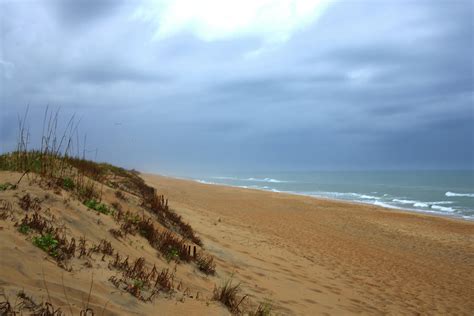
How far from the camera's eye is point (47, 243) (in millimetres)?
4176

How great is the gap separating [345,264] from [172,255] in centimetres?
709

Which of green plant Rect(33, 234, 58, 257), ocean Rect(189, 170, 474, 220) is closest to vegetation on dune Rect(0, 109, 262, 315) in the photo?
green plant Rect(33, 234, 58, 257)

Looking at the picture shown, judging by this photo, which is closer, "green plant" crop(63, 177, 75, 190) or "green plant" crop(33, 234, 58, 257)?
"green plant" crop(33, 234, 58, 257)

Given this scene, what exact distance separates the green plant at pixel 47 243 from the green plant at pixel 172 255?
2176 millimetres

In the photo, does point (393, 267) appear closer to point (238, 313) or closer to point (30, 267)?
point (238, 313)

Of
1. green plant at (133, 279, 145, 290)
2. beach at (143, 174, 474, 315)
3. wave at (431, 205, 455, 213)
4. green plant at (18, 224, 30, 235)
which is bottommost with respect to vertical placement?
beach at (143, 174, 474, 315)

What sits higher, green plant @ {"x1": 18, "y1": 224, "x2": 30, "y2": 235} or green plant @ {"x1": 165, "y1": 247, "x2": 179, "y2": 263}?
green plant @ {"x1": 18, "y1": 224, "x2": 30, "y2": 235}

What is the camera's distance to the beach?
712 centimetres

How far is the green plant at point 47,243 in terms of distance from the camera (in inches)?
161

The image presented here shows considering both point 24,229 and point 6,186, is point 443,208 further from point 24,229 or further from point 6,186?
point 24,229

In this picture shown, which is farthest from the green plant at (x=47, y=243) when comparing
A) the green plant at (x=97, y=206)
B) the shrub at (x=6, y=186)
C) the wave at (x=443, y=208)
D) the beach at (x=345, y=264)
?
the wave at (x=443, y=208)

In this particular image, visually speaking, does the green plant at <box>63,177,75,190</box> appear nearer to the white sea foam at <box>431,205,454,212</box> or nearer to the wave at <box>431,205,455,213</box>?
the wave at <box>431,205,455,213</box>

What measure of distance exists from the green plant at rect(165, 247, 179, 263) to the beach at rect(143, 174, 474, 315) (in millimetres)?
1096

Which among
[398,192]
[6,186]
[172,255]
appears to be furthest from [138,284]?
[398,192]
